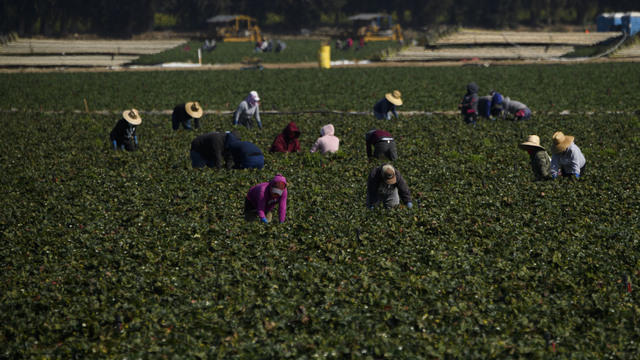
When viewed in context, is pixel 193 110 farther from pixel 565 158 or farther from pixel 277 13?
pixel 277 13

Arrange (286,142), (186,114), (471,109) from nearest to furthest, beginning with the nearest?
(286,142) → (186,114) → (471,109)

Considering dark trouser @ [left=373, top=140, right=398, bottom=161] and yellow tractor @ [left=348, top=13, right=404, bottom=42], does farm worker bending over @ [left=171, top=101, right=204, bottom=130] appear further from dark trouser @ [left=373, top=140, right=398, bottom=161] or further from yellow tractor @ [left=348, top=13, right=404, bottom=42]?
yellow tractor @ [left=348, top=13, right=404, bottom=42]

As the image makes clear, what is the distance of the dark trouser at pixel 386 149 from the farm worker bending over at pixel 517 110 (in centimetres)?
862

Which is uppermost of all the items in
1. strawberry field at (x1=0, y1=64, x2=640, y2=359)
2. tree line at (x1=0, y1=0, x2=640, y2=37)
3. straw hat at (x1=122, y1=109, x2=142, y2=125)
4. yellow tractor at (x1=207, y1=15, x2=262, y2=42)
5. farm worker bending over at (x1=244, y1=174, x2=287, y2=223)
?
tree line at (x1=0, y1=0, x2=640, y2=37)

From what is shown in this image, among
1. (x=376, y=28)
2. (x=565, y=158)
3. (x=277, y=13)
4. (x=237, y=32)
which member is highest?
(x=277, y=13)

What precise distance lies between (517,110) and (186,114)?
12.5m

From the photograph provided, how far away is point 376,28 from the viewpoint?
98.2m

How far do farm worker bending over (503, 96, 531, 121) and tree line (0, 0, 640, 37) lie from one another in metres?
97.8

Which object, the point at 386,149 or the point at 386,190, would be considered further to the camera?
the point at 386,149

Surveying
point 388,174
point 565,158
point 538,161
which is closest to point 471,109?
point 565,158

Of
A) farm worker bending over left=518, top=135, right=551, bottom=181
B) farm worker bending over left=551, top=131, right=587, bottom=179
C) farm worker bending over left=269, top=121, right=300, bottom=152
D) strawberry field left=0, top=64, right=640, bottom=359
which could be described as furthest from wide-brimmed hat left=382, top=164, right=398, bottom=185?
farm worker bending over left=269, top=121, right=300, bottom=152

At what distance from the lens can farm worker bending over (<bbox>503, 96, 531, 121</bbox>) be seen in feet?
77.9

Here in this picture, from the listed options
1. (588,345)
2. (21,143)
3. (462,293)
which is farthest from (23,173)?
(588,345)

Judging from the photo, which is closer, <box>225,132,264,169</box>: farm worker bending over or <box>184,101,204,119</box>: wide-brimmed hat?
<box>225,132,264,169</box>: farm worker bending over
